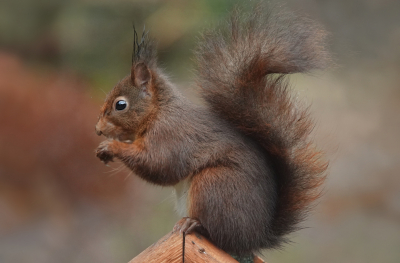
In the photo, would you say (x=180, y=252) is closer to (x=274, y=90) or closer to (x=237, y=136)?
(x=237, y=136)

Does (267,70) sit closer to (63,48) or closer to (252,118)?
(252,118)

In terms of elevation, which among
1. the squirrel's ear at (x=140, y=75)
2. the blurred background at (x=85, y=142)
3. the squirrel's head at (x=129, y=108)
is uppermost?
the squirrel's ear at (x=140, y=75)

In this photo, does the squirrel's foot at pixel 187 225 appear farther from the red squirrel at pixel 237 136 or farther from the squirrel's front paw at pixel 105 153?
the squirrel's front paw at pixel 105 153

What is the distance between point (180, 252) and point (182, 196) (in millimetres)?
222

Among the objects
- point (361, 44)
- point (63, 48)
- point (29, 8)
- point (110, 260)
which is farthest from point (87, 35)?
point (361, 44)

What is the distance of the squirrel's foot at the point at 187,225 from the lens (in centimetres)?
138

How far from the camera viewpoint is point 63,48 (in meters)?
2.83

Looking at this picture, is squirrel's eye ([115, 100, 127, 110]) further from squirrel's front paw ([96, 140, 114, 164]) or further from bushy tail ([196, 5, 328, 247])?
bushy tail ([196, 5, 328, 247])

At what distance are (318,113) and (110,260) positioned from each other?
1.55 m

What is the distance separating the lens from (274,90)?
150cm

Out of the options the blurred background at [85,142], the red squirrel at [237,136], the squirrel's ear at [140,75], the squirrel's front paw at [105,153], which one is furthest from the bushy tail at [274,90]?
the blurred background at [85,142]

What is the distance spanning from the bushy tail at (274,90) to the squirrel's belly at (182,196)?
253 millimetres

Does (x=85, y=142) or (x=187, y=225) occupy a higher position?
(x=187, y=225)

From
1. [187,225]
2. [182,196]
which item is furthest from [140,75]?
[187,225]
